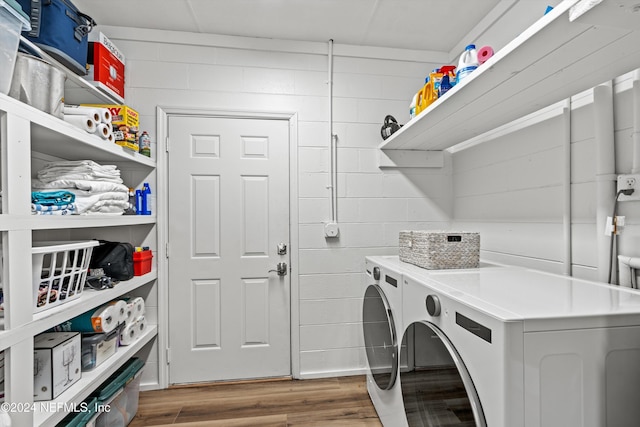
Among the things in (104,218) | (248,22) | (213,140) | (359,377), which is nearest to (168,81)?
(213,140)

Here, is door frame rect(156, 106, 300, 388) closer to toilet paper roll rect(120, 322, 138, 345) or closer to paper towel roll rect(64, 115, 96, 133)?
toilet paper roll rect(120, 322, 138, 345)

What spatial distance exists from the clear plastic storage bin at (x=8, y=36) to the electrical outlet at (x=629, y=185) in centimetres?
224

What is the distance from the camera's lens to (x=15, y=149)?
102 cm

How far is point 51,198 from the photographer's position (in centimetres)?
129

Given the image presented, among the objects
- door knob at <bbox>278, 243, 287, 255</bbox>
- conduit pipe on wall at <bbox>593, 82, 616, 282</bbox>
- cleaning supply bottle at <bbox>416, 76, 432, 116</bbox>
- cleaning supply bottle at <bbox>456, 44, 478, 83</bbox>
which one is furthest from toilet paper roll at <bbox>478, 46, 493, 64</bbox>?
door knob at <bbox>278, 243, 287, 255</bbox>

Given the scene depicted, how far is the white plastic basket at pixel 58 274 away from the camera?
3.74 ft

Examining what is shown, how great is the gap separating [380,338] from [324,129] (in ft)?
4.88

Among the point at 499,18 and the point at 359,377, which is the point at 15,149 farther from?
the point at 499,18

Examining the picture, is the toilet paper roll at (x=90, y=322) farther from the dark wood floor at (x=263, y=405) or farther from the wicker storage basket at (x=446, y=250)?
the wicker storage basket at (x=446, y=250)

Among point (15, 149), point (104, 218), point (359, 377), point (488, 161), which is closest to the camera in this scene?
point (15, 149)

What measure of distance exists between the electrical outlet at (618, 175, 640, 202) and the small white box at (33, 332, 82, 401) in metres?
2.36

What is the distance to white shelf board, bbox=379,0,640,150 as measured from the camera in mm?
777

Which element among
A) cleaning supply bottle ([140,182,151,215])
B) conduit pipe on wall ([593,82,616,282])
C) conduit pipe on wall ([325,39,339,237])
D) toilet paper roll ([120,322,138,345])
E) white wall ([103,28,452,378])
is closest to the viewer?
conduit pipe on wall ([593,82,616,282])

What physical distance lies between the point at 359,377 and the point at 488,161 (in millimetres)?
1780
